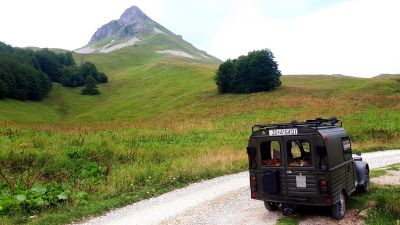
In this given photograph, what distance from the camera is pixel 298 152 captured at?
12.5 meters

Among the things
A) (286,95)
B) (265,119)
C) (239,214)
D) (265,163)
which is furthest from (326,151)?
(286,95)

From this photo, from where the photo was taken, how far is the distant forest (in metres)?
85.7

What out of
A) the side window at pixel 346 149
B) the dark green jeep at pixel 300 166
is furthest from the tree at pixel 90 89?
the side window at pixel 346 149

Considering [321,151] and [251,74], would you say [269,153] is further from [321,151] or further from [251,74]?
[251,74]

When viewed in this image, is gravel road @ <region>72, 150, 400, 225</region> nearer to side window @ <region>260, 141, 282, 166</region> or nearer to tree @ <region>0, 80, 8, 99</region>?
side window @ <region>260, 141, 282, 166</region>

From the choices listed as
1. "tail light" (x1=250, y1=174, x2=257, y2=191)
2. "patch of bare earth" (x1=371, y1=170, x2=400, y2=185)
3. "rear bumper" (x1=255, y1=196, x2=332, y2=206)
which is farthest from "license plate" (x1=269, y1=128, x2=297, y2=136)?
"patch of bare earth" (x1=371, y1=170, x2=400, y2=185)

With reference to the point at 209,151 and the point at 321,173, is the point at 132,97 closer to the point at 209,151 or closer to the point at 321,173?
the point at 209,151

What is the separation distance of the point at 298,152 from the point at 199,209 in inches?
173

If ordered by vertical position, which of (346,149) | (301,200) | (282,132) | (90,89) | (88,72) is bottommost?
(301,200)

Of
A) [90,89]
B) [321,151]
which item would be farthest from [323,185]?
[90,89]

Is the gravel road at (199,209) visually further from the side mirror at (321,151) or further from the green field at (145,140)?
the side mirror at (321,151)

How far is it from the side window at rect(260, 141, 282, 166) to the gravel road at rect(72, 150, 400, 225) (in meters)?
1.84

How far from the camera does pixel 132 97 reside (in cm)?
9469

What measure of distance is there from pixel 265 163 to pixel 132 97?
Answer: 276ft
